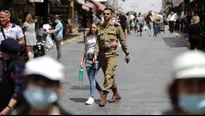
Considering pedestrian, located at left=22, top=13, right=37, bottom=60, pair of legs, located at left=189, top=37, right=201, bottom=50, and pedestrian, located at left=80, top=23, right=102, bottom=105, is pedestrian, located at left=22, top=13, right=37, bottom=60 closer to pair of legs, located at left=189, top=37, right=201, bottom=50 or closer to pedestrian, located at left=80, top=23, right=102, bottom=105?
pedestrian, located at left=80, top=23, right=102, bottom=105

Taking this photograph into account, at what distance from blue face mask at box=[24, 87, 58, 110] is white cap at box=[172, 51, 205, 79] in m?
0.67

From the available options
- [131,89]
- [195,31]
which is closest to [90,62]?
[131,89]

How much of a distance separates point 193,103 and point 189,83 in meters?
0.12

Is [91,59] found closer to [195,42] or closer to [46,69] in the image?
[46,69]

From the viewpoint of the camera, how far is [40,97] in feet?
8.75

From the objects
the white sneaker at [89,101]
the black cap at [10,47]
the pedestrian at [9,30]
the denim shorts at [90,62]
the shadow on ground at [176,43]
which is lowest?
the shadow on ground at [176,43]

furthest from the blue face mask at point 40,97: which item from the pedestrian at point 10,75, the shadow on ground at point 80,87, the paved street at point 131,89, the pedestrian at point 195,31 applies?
the pedestrian at point 195,31

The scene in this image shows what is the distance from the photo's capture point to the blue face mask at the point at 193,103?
2.49 metres

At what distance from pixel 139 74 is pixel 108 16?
5192 millimetres

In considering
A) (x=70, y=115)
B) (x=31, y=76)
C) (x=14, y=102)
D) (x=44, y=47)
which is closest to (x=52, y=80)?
(x=31, y=76)

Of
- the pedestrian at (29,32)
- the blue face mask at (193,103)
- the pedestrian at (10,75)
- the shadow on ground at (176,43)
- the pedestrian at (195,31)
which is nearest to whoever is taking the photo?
the blue face mask at (193,103)

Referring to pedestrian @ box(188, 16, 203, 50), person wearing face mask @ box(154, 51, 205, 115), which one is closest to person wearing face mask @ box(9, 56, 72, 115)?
person wearing face mask @ box(154, 51, 205, 115)

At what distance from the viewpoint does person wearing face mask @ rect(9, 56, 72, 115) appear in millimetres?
2709

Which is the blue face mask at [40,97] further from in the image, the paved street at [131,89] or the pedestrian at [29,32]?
Answer: the pedestrian at [29,32]
